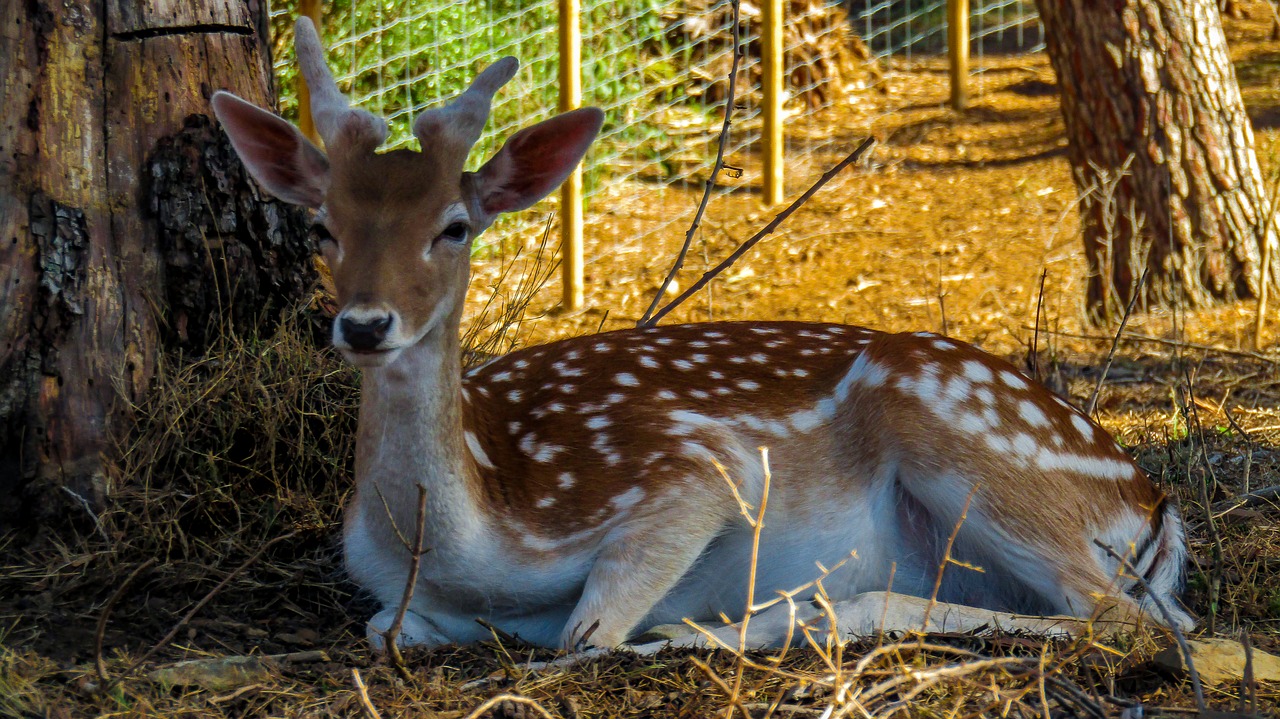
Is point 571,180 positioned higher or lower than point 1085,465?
higher

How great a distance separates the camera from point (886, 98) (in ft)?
35.5

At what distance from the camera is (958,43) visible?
1024 centimetres

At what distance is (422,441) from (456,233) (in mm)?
502

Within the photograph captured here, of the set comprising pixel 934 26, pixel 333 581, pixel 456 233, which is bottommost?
pixel 333 581

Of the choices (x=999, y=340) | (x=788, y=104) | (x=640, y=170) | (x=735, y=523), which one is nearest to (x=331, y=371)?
(x=735, y=523)

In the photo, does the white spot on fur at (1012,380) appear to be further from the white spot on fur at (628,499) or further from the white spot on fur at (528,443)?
the white spot on fur at (528,443)

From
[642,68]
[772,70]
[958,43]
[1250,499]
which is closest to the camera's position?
[1250,499]

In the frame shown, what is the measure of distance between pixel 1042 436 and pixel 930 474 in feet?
1.06

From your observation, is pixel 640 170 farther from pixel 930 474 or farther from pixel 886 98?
pixel 930 474

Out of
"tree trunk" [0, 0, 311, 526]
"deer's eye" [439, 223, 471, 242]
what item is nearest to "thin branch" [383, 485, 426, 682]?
"deer's eye" [439, 223, 471, 242]

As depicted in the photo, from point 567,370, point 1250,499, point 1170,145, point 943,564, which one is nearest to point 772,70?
point 1170,145

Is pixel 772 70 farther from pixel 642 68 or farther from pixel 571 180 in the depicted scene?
pixel 571 180

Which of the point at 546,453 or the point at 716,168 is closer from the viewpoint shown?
the point at 546,453

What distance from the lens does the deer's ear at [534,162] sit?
129 inches
